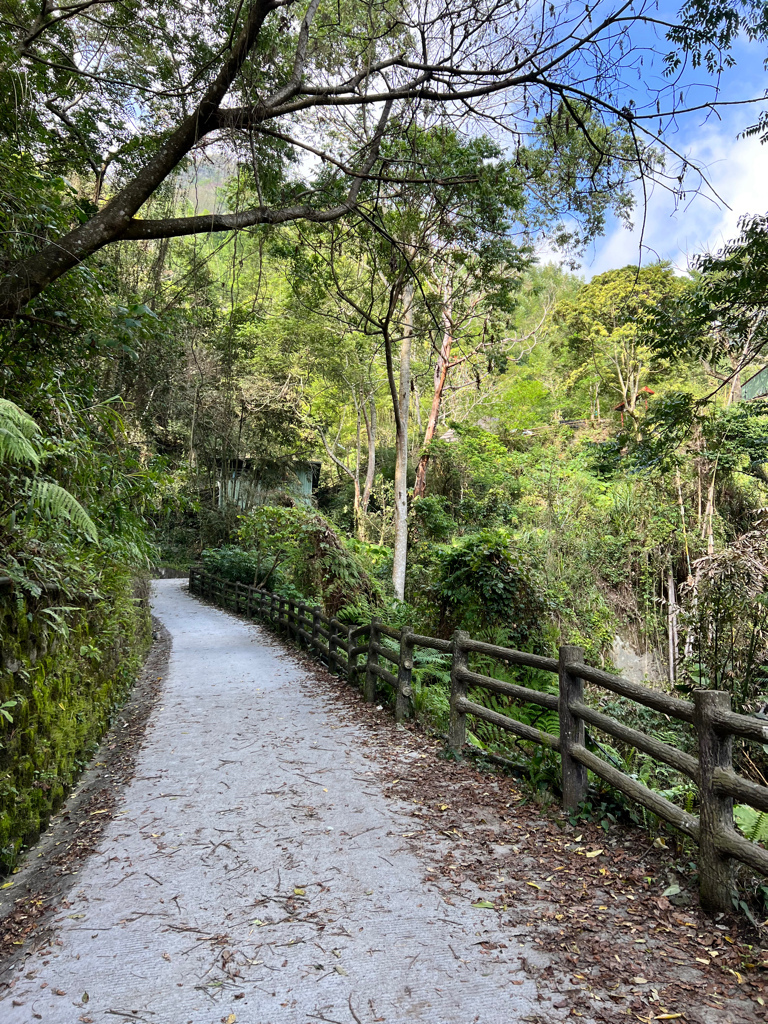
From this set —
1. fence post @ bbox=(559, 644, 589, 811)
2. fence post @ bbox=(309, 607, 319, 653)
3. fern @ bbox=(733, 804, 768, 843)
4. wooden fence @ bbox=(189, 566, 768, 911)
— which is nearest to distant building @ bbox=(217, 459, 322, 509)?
fence post @ bbox=(309, 607, 319, 653)

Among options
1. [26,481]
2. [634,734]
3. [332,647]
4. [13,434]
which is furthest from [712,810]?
[332,647]

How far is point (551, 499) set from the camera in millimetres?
18438

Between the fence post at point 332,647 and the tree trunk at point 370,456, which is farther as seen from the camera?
the tree trunk at point 370,456

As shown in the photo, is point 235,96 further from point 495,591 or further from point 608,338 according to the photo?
point 608,338

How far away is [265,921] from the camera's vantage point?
3.04m

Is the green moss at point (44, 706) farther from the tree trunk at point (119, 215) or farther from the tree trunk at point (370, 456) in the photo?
the tree trunk at point (370, 456)

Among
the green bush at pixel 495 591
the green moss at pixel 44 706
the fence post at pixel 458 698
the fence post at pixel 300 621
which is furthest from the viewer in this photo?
the fence post at pixel 300 621

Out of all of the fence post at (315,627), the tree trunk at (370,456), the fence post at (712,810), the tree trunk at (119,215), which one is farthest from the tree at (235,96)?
the tree trunk at (370,456)

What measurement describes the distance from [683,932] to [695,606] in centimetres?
463

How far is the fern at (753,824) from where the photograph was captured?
328 cm

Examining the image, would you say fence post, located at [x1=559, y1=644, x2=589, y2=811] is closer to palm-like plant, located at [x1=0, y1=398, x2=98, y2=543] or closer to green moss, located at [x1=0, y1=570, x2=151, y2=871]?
palm-like plant, located at [x1=0, y1=398, x2=98, y2=543]

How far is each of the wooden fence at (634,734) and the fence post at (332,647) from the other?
6.35 feet

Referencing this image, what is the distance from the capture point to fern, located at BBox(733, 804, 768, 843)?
328 cm

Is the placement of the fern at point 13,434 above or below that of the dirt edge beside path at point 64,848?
above
